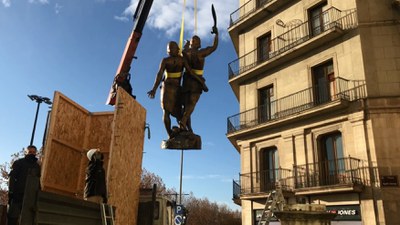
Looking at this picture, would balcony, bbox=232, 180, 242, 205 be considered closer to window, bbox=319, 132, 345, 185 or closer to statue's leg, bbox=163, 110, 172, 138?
window, bbox=319, 132, 345, 185

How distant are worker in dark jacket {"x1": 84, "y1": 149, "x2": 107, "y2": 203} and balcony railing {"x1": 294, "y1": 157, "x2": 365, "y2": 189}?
1431 cm

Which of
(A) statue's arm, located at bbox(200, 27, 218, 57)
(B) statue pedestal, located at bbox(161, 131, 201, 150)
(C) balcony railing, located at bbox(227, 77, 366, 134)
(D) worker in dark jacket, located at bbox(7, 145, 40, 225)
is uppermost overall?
(C) balcony railing, located at bbox(227, 77, 366, 134)

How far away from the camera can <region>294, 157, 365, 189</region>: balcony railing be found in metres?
17.7

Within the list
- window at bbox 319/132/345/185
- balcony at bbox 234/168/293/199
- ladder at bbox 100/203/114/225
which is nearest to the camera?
ladder at bbox 100/203/114/225

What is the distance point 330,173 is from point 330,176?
0.16 metres

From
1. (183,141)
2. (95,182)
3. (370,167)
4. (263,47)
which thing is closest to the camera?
(183,141)

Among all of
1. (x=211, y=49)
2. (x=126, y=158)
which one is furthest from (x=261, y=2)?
(x=211, y=49)

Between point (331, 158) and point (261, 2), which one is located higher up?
point (261, 2)

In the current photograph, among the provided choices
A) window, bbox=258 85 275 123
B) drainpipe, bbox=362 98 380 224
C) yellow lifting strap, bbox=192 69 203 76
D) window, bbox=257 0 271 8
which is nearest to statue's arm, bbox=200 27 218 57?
yellow lifting strap, bbox=192 69 203 76

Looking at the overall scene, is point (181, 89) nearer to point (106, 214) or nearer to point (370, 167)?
point (106, 214)

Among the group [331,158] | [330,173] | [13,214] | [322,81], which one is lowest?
[13,214]

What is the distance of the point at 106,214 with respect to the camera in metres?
4.67

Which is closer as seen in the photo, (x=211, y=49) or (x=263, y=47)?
(x=211, y=49)

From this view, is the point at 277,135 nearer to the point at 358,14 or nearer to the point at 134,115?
the point at 358,14
